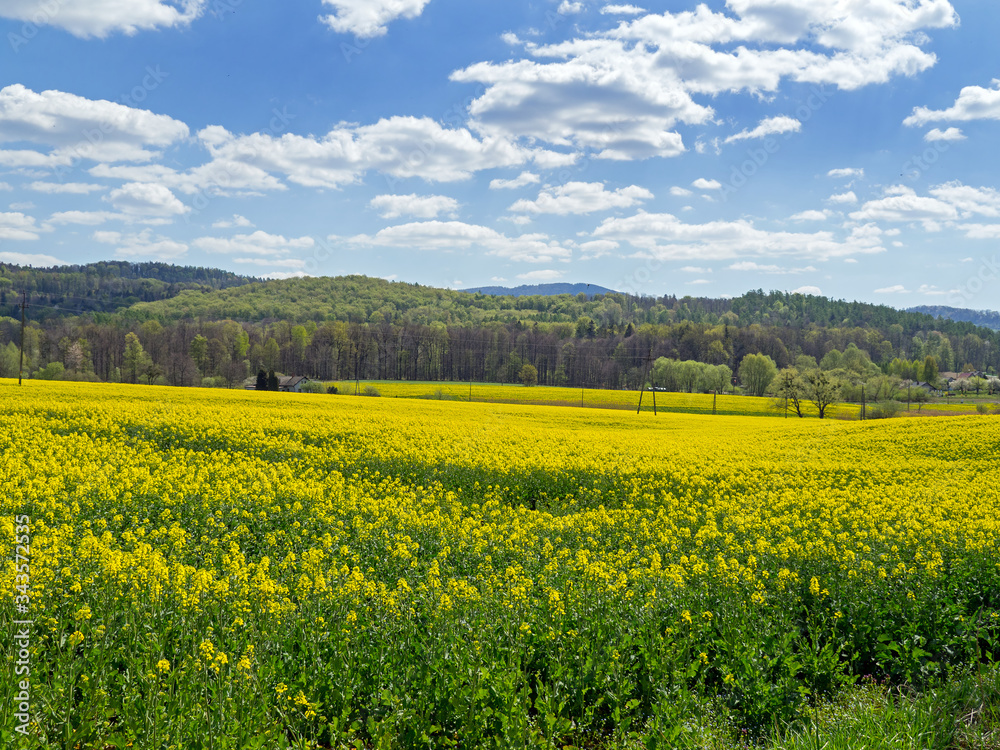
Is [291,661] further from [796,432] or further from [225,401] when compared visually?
[225,401]

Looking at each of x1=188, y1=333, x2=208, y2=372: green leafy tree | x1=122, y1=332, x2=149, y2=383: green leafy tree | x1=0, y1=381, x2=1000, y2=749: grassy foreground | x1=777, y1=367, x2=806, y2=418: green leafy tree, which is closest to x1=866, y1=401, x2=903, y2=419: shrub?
x1=777, y1=367, x2=806, y2=418: green leafy tree

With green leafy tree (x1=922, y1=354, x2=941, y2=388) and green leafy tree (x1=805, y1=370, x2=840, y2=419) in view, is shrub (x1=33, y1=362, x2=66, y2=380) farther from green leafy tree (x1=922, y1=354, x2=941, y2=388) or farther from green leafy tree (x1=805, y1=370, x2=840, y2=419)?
green leafy tree (x1=922, y1=354, x2=941, y2=388)

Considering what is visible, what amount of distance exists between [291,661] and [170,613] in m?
1.71

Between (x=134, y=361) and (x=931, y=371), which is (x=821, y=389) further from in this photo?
(x=134, y=361)

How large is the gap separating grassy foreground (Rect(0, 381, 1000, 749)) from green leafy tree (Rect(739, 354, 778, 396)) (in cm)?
10226

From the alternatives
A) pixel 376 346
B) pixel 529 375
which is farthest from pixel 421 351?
pixel 529 375

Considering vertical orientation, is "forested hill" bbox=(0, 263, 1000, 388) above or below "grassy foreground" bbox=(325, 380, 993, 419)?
above

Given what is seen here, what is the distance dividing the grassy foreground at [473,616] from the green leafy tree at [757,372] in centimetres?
Result: 10226

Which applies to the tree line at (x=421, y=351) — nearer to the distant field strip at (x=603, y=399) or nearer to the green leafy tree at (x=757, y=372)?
the green leafy tree at (x=757, y=372)

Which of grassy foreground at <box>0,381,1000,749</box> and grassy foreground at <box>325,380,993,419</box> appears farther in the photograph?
grassy foreground at <box>325,380,993,419</box>

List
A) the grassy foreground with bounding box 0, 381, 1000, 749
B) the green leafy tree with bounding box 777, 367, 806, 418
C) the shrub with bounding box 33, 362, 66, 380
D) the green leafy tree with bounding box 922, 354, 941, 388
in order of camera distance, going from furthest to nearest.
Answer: the green leafy tree with bounding box 922, 354, 941, 388, the shrub with bounding box 33, 362, 66, 380, the green leafy tree with bounding box 777, 367, 806, 418, the grassy foreground with bounding box 0, 381, 1000, 749

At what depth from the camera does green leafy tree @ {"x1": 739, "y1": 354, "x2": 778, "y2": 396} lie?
10938 centimetres

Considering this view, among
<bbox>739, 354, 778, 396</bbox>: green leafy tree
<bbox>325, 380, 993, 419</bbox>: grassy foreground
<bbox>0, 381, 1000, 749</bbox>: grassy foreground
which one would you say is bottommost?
<bbox>325, 380, 993, 419</bbox>: grassy foreground

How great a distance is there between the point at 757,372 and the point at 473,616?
371 ft
